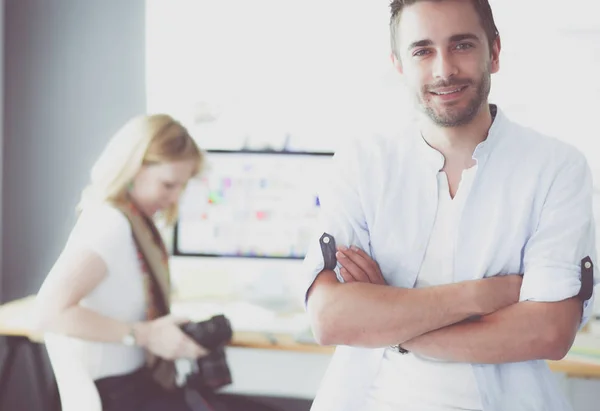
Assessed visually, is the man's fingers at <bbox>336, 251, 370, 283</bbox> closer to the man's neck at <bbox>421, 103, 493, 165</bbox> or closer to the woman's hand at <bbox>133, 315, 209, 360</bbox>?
the man's neck at <bbox>421, 103, 493, 165</bbox>

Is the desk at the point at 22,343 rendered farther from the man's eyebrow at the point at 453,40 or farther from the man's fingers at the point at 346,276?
the man's eyebrow at the point at 453,40

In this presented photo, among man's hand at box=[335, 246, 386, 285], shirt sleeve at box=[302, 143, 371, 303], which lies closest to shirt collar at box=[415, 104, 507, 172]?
shirt sleeve at box=[302, 143, 371, 303]

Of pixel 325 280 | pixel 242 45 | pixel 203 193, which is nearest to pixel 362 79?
pixel 242 45

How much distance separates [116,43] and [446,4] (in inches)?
55.9

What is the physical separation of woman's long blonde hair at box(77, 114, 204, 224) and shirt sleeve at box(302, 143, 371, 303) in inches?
35.1

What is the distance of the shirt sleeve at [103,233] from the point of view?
1867mm

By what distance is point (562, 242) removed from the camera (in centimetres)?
122

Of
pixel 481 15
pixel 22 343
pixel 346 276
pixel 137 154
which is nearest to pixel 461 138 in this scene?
pixel 481 15

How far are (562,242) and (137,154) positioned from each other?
1.34 meters

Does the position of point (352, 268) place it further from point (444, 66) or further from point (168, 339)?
point (168, 339)

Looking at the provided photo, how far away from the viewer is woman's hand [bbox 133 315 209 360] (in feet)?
6.56

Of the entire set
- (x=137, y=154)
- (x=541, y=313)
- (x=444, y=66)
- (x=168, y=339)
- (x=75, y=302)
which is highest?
(x=444, y=66)

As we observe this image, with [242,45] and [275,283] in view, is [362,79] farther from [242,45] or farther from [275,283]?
[275,283]

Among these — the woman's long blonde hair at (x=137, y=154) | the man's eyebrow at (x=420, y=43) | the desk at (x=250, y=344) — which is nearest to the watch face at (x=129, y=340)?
the desk at (x=250, y=344)
